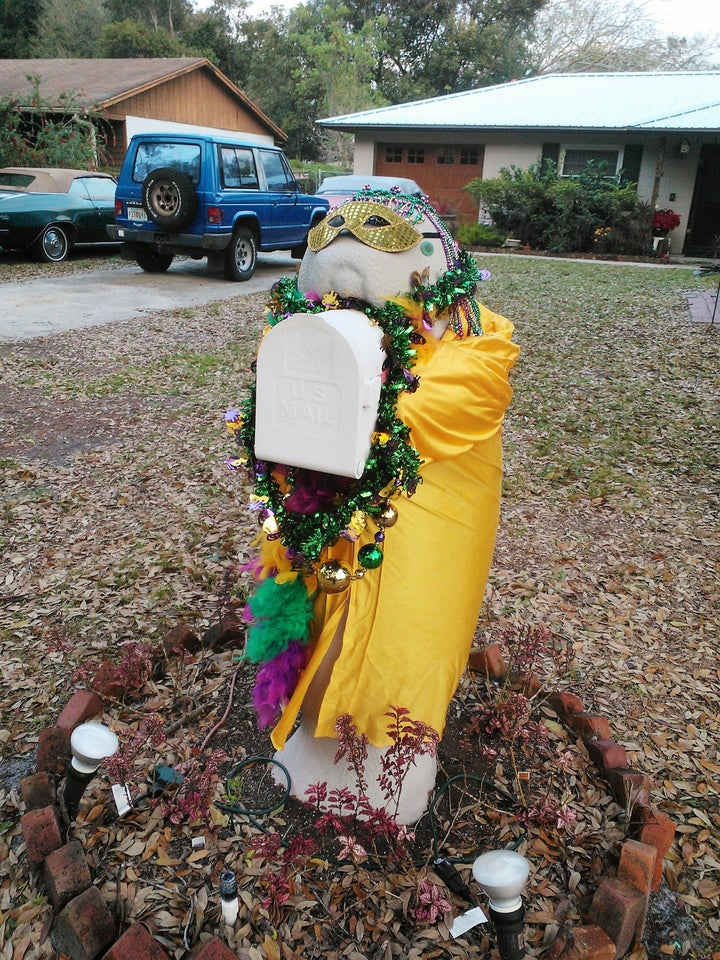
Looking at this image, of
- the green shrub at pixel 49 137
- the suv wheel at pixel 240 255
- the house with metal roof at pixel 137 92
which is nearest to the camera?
the suv wheel at pixel 240 255

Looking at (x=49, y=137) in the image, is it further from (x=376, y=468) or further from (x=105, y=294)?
(x=376, y=468)

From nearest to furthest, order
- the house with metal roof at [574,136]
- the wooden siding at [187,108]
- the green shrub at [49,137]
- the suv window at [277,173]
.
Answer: the suv window at [277,173]
the green shrub at [49,137]
the house with metal roof at [574,136]
the wooden siding at [187,108]

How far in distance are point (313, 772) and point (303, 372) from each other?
1.26 metres

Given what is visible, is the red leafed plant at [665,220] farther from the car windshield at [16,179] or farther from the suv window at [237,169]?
the car windshield at [16,179]

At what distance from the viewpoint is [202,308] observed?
9.84 metres

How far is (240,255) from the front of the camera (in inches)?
469

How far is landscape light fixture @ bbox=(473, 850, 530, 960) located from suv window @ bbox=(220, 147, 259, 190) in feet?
35.4

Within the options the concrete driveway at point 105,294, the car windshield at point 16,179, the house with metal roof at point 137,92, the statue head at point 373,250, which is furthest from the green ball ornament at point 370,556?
the house with metal roof at point 137,92

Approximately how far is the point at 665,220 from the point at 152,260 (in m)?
12.1

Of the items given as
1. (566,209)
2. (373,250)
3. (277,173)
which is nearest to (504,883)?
(373,250)

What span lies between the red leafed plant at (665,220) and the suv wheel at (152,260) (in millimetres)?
11481

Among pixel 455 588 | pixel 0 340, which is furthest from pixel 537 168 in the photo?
pixel 455 588

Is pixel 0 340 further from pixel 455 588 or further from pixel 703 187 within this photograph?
pixel 703 187

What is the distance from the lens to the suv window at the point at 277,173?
39.2 feet
